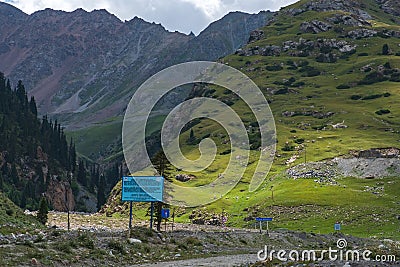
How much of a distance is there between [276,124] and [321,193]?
8809cm

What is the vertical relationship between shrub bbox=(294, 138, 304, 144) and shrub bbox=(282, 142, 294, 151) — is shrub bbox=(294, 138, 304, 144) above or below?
above

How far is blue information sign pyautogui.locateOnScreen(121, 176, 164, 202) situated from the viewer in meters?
45.2

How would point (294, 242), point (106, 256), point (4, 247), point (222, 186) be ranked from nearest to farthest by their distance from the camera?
point (4, 247), point (106, 256), point (294, 242), point (222, 186)

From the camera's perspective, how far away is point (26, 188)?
16738cm

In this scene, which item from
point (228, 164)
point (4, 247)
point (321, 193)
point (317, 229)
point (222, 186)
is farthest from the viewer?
point (228, 164)

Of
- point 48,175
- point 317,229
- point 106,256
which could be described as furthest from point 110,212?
point 106,256

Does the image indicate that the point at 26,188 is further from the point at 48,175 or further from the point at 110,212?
the point at 110,212

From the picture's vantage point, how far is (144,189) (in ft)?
149

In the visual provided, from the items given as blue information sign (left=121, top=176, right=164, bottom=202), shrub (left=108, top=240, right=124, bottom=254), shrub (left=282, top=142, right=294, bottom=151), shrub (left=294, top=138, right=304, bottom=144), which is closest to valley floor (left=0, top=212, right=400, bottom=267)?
shrub (left=108, top=240, right=124, bottom=254)

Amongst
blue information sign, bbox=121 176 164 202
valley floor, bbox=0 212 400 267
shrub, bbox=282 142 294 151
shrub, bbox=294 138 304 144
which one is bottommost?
valley floor, bbox=0 212 400 267

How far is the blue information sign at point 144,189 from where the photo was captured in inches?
1781

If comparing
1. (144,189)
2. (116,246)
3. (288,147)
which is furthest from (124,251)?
(288,147)

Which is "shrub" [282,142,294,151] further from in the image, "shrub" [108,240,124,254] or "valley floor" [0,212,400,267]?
"shrub" [108,240,124,254]

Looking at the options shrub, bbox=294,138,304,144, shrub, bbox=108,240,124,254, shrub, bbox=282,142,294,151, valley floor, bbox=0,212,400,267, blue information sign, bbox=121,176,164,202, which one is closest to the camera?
valley floor, bbox=0,212,400,267
